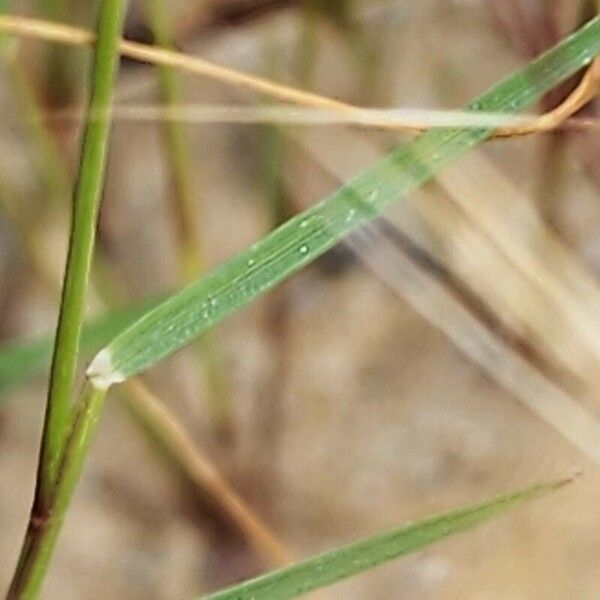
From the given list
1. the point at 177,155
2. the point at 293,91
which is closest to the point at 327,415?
the point at 177,155

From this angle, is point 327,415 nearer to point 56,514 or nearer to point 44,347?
point 44,347

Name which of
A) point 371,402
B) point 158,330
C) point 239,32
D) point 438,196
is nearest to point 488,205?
point 438,196

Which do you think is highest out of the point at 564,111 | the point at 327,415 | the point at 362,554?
the point at 327,415

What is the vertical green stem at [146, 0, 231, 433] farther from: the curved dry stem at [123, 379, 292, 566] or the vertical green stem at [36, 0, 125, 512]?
the vertical green stem at [36, 0, 125, 512]

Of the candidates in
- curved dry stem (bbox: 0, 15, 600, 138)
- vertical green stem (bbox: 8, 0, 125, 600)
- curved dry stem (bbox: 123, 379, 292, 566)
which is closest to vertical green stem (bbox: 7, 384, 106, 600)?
vertical green stem (bbox: 8, 0, 125, 600)

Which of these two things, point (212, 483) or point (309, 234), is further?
point (212, 483)

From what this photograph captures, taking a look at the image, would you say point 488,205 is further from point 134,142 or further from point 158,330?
point 158,330

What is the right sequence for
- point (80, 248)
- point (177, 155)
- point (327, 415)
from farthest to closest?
point (327, 415) → point (177, 155) → point (80, 248)

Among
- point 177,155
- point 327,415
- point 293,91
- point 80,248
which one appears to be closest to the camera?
point 80,248
